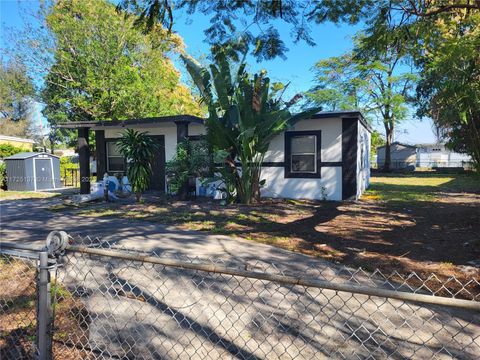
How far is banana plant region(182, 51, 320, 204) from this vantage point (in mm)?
10750

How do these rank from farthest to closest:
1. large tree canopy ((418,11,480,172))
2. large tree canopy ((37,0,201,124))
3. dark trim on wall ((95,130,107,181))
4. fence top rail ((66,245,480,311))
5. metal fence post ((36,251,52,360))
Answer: large tree canopy ((37,0,201,124)) → dark trim on wall ((95,130,107,181)) → large tree canopy ((418,11,480,172)) → metal fence post ((36,251,52,360)) → fence top rail ((66,245,480,311))

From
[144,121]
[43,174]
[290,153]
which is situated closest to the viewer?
[290,153]

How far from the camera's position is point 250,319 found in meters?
3.56

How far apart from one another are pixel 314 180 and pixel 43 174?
45.1ft

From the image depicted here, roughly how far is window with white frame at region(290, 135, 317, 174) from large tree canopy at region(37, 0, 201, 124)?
1107cm

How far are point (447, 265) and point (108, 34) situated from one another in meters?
21.3

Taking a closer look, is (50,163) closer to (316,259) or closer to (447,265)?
(316,259)

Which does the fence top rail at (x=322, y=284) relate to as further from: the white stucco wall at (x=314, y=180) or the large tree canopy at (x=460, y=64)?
the white stucco wall at (x=314, y=180)

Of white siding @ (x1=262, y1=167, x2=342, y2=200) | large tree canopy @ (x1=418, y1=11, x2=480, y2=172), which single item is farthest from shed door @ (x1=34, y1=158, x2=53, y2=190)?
large tree canopy @ (x1=418, y1=11, x2=480, y2=172)

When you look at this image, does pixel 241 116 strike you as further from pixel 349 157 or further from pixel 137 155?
pixel 349 157

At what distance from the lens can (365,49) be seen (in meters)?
8.74

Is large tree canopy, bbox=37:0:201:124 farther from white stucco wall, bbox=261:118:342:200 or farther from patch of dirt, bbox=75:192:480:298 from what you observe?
patch of dirt, bbox=75:192:480:298

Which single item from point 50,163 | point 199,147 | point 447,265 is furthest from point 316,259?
point 50,163

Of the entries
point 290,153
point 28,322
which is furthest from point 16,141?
point 28,322
